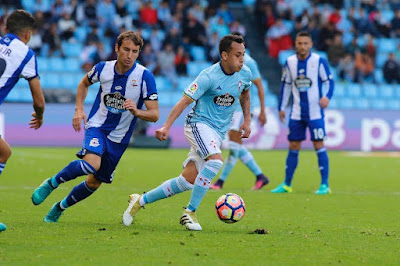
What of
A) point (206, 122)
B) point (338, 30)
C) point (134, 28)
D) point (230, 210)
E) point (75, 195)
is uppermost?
point (134, 28)

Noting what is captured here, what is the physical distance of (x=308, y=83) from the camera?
12016 mm

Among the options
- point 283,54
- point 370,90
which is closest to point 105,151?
point 283,54

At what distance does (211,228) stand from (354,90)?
63.7 ft

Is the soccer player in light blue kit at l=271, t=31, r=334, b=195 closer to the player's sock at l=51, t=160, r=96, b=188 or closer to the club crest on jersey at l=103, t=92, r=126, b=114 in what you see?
the club crest on jersey at l=103, t=92, r=126, b=114

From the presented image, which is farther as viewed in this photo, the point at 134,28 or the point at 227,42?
the point at 134,28

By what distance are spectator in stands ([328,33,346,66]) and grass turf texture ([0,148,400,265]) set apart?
519 inches

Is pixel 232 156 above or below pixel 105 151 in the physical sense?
below

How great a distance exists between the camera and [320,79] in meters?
12.0

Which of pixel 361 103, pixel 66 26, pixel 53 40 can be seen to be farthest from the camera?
pixel 361 103

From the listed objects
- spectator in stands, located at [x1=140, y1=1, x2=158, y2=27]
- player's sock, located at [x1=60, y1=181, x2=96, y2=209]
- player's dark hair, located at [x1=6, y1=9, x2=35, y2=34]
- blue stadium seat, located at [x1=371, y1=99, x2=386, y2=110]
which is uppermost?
spectator in stands, located at [x1=140, y1=1, x2=158, y2=27]

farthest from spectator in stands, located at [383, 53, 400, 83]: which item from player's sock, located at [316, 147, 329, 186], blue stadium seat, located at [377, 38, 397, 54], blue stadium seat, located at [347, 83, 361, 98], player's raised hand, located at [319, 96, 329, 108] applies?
player's raised hand, located at [319, 96, 329, 108]

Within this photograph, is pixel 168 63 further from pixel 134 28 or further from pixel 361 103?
pixel 361 103

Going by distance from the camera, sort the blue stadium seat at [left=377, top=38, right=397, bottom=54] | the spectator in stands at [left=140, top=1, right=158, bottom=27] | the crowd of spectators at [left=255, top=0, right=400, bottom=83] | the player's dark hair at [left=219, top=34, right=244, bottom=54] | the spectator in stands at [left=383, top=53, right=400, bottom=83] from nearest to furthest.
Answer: the player's dark hair at [left=219, top=34, right=244, bottom=54] < the spectator in stands at [left=140, top=1, right=158, bottom=27] < the crowd of spectators at [left=255, top=0, right=400, bottom=83] < the spectator in stands at [left=383, top=53, right=400, bottom=83] < the blue stadium seat at [left=377, top=38, right=397, bottom=54]

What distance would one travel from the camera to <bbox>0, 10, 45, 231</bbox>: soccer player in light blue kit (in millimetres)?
6762
